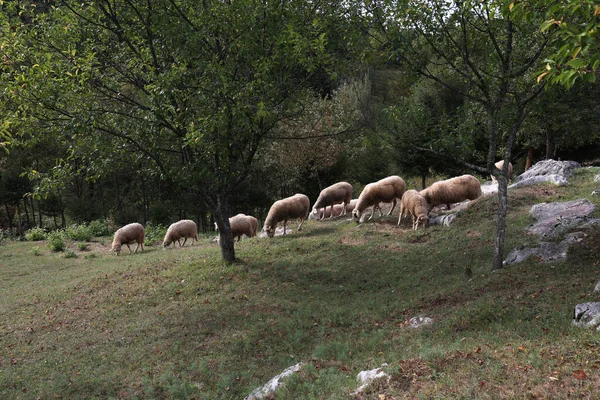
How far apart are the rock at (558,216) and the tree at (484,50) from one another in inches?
94.4

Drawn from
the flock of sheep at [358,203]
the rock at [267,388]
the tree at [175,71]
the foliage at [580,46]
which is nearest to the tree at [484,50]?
the tree at [175,71]

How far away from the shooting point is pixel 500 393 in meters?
5.25

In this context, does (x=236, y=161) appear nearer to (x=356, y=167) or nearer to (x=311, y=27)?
(x=311, y=27)

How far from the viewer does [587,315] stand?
22.8 ft

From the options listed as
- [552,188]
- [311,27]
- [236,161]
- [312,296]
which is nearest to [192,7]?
[311,27]

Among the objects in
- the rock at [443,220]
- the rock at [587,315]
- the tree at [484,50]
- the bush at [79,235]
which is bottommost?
the rock at [587,315]

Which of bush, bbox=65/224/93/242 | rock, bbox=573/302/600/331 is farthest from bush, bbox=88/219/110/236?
Result: rock, bbox=573/302/600/331

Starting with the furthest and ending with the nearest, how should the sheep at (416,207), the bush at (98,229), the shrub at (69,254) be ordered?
the bush at (98,229), the shrub at (69,254), the sheep at (416,207)

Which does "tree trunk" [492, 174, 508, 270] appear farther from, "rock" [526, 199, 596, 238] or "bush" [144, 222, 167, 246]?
"bush" [144, 222, 167, 246]

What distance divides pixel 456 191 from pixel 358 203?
4.26 m

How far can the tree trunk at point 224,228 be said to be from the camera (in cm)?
1573

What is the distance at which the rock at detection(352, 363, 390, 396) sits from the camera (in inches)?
249

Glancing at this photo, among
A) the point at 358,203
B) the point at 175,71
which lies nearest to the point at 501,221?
the point at 175,71

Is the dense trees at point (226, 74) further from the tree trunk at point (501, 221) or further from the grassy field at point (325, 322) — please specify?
the grassy field at point (325, 322)
